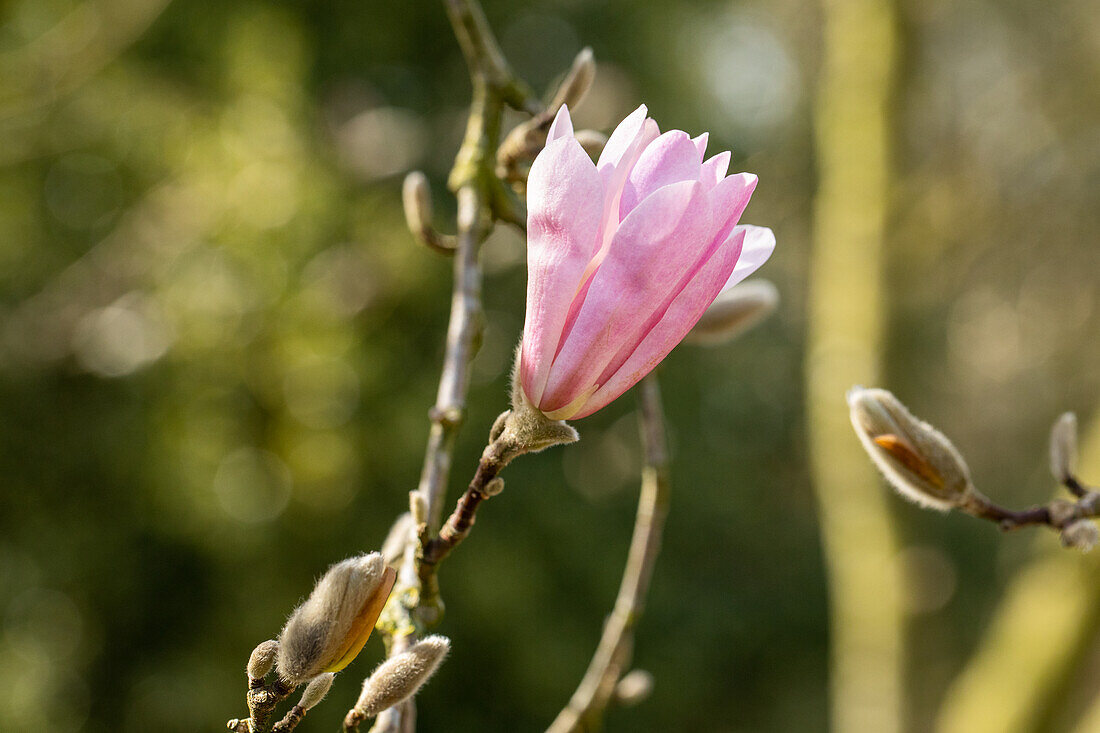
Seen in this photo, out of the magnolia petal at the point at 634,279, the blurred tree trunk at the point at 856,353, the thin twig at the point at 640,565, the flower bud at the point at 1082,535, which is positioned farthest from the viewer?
the blurred tree trunk at the point at 856,353

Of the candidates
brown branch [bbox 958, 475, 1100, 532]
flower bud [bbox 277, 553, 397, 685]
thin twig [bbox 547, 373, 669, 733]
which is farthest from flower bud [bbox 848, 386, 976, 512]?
flower bud [bbox 277, 553, 397, 685]

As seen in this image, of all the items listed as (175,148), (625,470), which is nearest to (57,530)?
(175,148)

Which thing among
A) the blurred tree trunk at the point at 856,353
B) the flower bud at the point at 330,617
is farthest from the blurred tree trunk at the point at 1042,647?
the flower bud at the point at 330,617

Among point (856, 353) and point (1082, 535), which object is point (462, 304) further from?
point (856, 353)

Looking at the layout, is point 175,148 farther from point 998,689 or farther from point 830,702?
point 830,702

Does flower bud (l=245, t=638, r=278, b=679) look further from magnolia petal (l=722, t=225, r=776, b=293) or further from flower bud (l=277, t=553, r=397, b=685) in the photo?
magnolia petal (l=722, t=225, r=776, b=293)

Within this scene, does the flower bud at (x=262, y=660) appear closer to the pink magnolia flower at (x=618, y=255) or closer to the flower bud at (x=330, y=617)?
the flower bud at (x=330, y=617)

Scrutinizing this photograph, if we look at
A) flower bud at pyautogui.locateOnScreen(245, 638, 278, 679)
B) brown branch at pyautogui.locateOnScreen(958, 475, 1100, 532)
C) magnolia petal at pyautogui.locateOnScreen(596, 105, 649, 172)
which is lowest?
brown branch at pyautogui.locateOnScreen(958, 475, 1100, 532)
